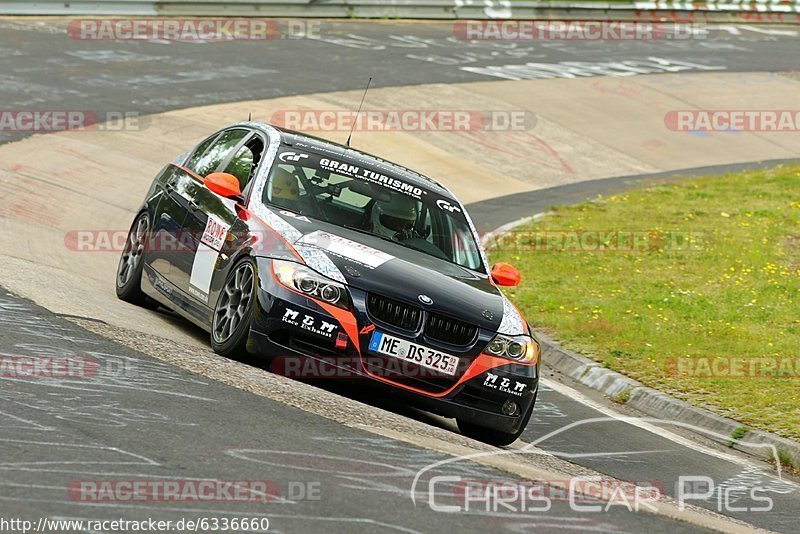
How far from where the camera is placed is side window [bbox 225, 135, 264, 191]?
10242 mm

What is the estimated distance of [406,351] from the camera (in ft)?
28.0

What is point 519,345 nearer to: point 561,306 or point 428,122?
point 561,306

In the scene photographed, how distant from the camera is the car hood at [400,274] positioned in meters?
8.65

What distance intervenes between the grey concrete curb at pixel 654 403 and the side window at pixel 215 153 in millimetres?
3728

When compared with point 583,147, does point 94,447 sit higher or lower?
higher

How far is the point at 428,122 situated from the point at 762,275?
10076 millimetres

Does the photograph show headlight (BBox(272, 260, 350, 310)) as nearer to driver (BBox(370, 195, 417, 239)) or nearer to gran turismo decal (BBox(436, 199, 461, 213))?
driver (BBox(370, 195, 417, 239))

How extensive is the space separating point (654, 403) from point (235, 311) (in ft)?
12.9

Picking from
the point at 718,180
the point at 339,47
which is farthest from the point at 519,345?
the point at 339,47

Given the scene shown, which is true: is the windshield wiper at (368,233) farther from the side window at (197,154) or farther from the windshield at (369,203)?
the side window at (197,154)

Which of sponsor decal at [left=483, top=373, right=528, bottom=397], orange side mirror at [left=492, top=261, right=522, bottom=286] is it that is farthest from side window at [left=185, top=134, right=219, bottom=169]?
sponsor decal at [left=483, top=373, right=528, bottom=397]

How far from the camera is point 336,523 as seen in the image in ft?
19.1

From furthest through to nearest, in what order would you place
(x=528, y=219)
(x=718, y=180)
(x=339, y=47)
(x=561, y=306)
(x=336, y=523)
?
1. (x=339, y=47)
2. (x=718, y=180)
3. (x=528, y=219)
4. (x=561, y=306)
5. (x=336, y=523)

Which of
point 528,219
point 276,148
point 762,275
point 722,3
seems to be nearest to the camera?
point 276,148
